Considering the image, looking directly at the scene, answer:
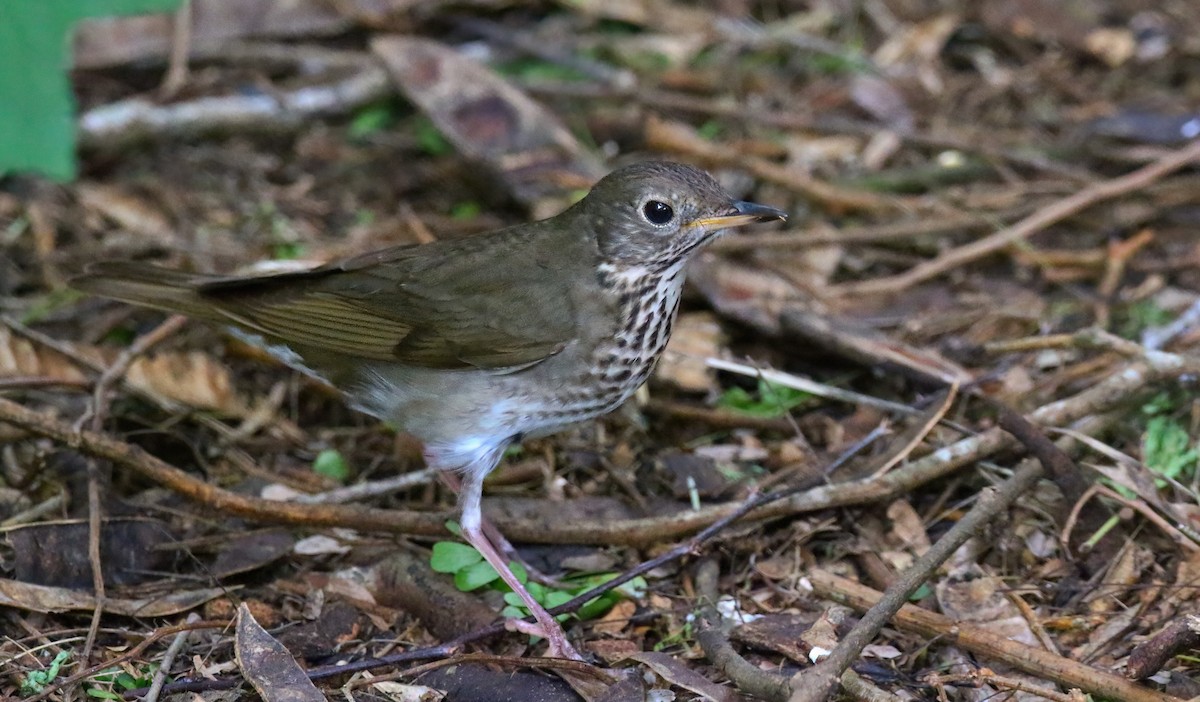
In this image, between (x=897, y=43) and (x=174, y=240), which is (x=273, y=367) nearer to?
(x=174, y=240)

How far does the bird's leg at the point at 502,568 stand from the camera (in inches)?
145

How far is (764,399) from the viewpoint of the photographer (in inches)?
189

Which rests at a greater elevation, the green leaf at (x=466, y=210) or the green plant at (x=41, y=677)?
the green leaf at (x=466, y=210)

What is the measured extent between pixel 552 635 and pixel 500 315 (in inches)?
41.7

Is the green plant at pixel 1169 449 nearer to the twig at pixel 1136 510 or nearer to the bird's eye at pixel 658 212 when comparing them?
the twig at pixel 1136 510

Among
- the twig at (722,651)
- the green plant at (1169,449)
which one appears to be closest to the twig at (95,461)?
the twig at (722,651)

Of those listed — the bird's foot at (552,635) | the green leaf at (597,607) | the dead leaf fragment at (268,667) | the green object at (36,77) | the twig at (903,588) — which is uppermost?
the green object at (36,77)

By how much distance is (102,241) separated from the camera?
5.57m

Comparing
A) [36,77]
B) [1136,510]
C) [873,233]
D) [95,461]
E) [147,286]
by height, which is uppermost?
[36,77]

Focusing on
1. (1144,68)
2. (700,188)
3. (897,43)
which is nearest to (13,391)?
(700,188)

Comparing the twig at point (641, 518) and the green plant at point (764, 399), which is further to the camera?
the green plant at point (764, 399)

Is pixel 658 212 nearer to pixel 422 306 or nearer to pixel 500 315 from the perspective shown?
pixel 500 315

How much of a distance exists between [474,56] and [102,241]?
7.28 feet

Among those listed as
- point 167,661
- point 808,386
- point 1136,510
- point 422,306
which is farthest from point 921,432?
point 167,661
